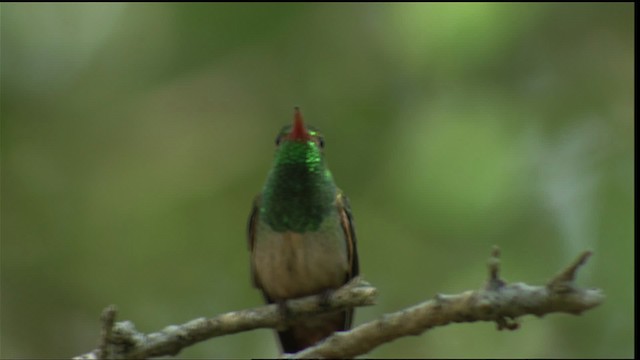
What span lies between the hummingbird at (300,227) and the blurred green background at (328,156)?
45cm

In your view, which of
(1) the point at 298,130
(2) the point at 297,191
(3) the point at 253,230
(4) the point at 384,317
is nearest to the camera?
(4) the point at 384,317

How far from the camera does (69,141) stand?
559cm

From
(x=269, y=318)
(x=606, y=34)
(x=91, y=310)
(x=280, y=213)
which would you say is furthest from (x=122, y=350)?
(x=606, y=34)

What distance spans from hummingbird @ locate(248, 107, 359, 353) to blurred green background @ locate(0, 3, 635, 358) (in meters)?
0.45

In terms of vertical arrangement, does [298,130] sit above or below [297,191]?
above

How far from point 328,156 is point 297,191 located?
56 centimetres

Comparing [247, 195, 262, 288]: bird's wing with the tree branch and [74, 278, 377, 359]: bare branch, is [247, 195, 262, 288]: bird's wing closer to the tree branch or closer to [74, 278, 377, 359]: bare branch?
the tree branch

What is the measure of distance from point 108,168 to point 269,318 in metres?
2.28

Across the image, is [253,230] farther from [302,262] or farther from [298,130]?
[298,130]

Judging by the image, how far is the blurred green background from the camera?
5.06 meters

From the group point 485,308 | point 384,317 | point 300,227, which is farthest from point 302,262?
point 485,308

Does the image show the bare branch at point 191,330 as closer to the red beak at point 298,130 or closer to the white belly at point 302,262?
the white belly at point 302,262

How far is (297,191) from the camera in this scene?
15.7 ft

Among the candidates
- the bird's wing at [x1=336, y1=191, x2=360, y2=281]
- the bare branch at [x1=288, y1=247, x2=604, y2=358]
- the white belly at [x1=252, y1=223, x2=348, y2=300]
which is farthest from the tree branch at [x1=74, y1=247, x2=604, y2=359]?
the bird's wing at [x1=336, y1=191, x2=360, y2=281]
